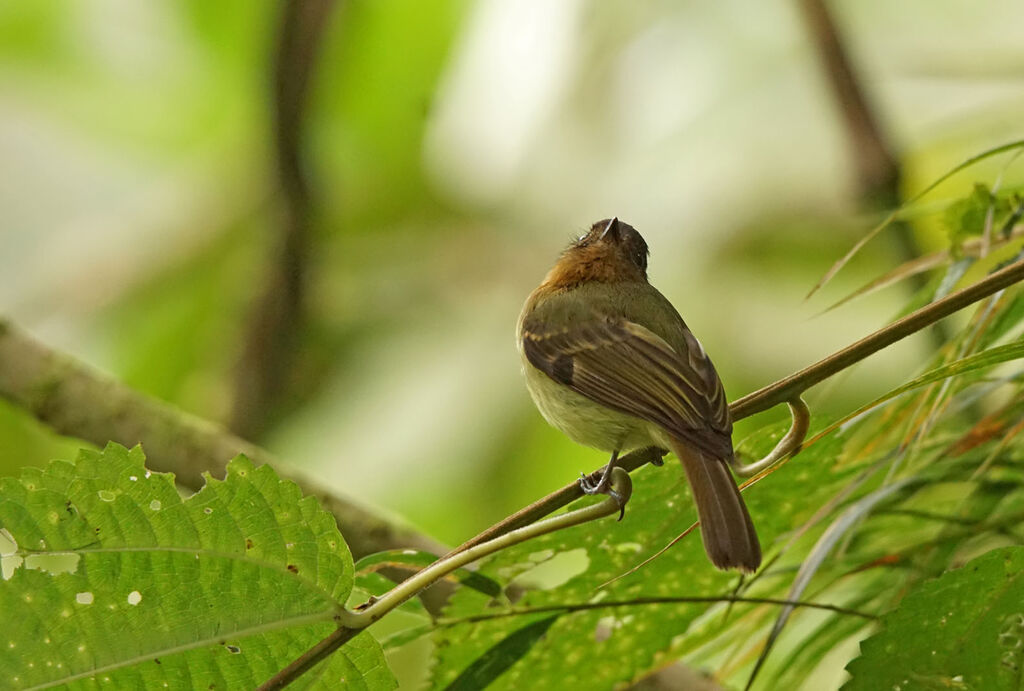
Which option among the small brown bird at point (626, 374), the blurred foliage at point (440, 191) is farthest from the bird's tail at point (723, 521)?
the blurred foliage at point (440, 191)

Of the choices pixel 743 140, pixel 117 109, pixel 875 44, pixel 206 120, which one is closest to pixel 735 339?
pixel 743 140

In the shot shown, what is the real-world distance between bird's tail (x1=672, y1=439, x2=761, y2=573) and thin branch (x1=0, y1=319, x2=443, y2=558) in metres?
0.67

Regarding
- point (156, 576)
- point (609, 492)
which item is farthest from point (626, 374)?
point (156, 576)

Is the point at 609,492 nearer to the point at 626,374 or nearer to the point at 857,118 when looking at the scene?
the point at 626,374

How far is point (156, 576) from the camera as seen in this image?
0.97 meters

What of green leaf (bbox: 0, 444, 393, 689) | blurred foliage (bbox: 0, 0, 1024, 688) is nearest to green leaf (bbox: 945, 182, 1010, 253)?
green leaf (bbox: 0, 444, 393, 689)

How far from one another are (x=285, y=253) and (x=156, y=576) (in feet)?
5.35

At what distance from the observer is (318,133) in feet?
9.68

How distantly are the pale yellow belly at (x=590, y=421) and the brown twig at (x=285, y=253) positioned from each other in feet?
2.86

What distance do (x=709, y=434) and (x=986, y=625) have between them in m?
0.39

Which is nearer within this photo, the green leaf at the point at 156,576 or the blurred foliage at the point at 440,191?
the green leaf at the point at 156,576

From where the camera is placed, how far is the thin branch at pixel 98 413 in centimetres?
168

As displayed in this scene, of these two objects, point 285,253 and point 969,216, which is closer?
point 969,216

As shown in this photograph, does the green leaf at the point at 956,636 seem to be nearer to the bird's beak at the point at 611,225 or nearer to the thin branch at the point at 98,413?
the thin branch at the point at 98,413
